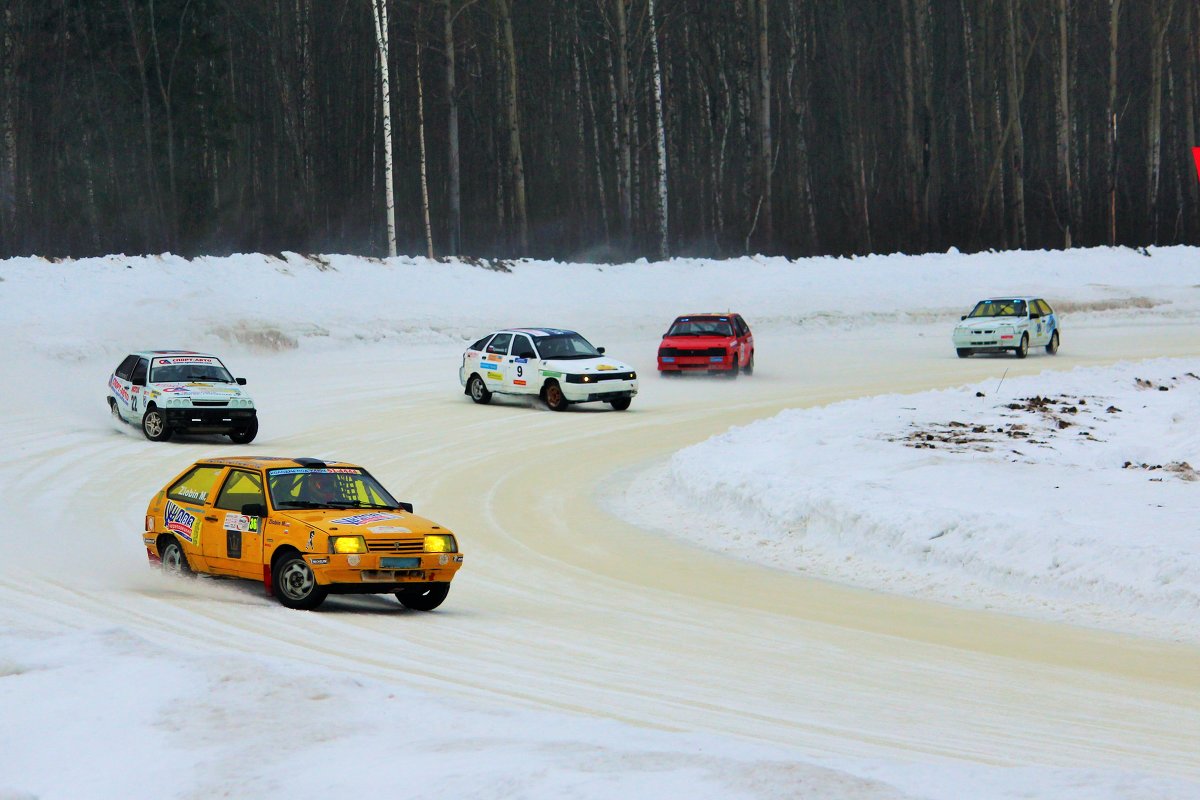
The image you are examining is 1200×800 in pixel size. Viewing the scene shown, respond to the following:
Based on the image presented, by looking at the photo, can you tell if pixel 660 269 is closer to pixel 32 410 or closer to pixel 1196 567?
pixel 32 410

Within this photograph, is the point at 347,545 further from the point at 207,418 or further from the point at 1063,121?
the point at 1063,121

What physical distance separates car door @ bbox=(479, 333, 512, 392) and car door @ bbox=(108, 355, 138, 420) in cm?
720

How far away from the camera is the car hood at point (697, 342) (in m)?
34.9

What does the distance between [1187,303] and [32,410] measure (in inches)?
1543

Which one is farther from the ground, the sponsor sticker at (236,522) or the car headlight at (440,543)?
the sponsor sticker at (236,522)

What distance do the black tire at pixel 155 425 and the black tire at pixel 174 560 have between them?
11.0m

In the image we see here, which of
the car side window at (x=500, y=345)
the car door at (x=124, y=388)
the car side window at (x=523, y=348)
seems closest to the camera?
the car door at (x=124, y=388)

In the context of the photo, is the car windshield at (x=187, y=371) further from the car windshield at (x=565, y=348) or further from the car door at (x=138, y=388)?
the car windshield at (x=565, y=348)

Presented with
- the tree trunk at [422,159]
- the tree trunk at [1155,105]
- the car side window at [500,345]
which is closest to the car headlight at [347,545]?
the car side window at [500,345]

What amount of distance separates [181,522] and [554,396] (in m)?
16.3

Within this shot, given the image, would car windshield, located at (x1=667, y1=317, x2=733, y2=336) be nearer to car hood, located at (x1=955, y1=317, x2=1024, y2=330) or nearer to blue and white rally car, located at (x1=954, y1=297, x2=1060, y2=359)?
blue and white rally car, located at (x1=954, y1=297, x2=1060, y2=359)

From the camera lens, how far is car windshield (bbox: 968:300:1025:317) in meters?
39.8

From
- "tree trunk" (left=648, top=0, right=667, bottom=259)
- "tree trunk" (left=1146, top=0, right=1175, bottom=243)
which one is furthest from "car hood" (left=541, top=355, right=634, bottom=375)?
"tree trunk" (left=1146, top=0, right=1175, bottom=243)

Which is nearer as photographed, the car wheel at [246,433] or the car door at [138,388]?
the car wheel at [246,433]
